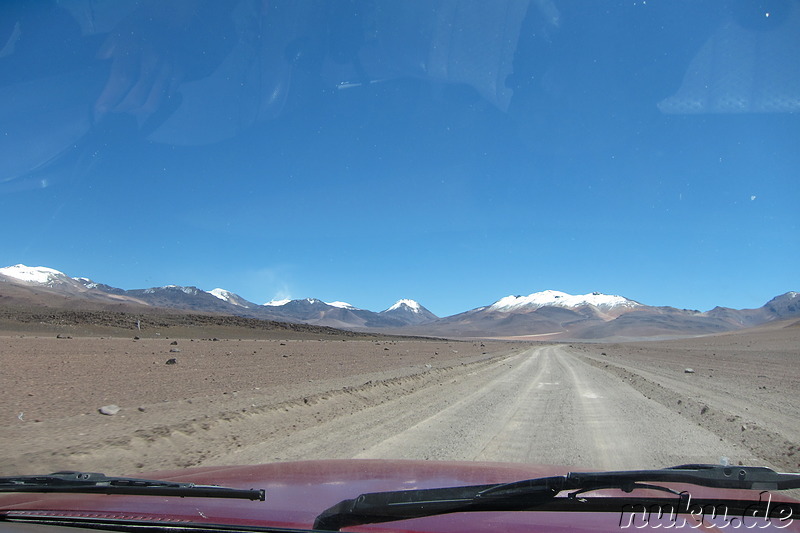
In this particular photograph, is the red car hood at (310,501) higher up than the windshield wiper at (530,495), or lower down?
lower down

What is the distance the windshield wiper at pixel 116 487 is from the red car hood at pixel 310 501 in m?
0.05

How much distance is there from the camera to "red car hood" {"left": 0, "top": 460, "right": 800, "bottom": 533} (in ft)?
10.0

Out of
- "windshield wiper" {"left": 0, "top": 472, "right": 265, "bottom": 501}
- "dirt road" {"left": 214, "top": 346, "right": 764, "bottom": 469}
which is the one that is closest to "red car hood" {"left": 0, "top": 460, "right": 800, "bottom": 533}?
"windshield wiper" {"left": 0, "top": 472, "right": 265, "bottom": 501}

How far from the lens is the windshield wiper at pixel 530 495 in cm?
311

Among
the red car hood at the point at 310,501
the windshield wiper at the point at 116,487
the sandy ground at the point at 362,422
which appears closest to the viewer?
the red car hood at the point at 310,501

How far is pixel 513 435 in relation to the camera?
9.80m

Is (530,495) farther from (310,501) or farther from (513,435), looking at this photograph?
(513,435)

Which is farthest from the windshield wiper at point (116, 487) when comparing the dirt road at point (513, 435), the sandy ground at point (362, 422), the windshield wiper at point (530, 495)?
the dirt road at point (513, 435)

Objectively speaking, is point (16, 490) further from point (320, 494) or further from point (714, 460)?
point (714, 460)

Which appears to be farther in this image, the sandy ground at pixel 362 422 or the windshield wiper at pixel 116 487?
the sandy ground at pixel 362 422

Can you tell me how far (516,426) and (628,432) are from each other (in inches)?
84.6

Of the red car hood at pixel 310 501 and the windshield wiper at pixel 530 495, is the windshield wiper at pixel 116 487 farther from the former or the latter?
the windshield wiper at pixel 530 495

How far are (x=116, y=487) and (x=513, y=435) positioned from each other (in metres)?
7.45

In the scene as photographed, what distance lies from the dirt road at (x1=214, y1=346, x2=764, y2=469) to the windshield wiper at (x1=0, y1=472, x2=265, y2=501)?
3833 mm
